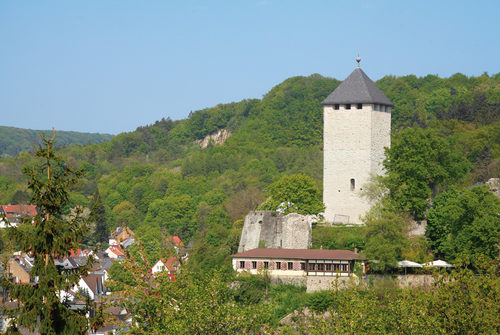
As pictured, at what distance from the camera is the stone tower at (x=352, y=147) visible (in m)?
44.3

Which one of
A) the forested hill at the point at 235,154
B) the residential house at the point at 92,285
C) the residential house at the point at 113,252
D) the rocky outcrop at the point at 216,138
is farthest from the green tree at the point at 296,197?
the rocky outcrop at the point at 216,138

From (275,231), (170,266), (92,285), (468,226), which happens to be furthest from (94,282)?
(468,226)

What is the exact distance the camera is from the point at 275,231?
44.3 m

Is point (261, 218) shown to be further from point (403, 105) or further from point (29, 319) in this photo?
point (403, 105)

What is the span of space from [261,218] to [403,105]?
2300 inches

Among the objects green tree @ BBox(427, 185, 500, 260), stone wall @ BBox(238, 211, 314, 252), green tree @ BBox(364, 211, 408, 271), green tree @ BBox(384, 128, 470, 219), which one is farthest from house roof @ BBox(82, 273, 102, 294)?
green tree @ BBox(427, 185, 500, 260)

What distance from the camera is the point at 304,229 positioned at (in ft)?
143

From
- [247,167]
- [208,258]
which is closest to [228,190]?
[247,167]

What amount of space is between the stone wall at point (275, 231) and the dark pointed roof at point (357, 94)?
653 centimetres

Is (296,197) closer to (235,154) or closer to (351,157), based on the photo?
(351,157)

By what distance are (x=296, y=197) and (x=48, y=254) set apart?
30489 millimetres

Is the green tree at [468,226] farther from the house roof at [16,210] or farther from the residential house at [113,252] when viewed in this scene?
the house roof at [16,210]

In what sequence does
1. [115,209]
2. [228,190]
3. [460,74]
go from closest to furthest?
[228,190] → [115,209] → [460,74]

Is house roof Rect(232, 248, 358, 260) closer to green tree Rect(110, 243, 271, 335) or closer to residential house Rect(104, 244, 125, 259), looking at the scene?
green tree Rect(110, 243, 271, 335)
